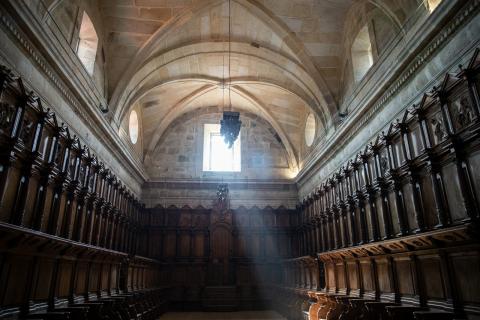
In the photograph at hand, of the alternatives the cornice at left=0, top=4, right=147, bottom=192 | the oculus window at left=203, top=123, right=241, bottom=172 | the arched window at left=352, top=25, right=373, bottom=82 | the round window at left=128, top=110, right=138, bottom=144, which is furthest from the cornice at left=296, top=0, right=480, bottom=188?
the round window at left=128, top=110, right=138, bottom=144

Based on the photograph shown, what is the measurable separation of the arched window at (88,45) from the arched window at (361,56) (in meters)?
8.08

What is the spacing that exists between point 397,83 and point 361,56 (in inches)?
135

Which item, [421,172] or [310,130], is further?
[310,130]

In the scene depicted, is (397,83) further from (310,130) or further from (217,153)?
(217,153)

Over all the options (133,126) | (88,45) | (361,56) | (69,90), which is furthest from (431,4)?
(133,126)

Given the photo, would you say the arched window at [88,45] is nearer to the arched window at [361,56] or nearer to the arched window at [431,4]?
the arched window at [361,56]

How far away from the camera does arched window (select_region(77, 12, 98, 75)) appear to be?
10.2 metres

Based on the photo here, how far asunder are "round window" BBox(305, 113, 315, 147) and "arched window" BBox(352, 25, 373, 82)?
15.2 feet

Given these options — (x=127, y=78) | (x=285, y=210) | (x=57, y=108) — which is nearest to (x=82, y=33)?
(x=127, y=78)

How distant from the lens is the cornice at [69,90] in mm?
6195

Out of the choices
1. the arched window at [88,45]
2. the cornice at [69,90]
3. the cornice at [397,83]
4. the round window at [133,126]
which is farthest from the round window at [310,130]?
the arched window at [88,45]

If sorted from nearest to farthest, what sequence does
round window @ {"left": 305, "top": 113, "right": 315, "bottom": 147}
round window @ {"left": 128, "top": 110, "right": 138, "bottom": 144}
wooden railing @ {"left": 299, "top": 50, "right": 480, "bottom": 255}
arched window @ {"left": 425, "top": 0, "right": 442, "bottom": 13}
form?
wooden railing @ {"left": 299, "top": 50, "right": 480, "bottom": 255} < arched window @ {"left": 425, "top": 0, "right": 442, "bottom": 13} < round window @ {"left": 128, "top": 110, "right": 138, "bottom": 144} < round window @ {"left": 305, "top": 113, "right": 315, "bottom": 147}

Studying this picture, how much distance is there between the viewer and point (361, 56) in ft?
36.1

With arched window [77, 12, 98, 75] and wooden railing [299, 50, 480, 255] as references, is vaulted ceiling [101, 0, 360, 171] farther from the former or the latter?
wooden railing [299, 50, 480, 255]
